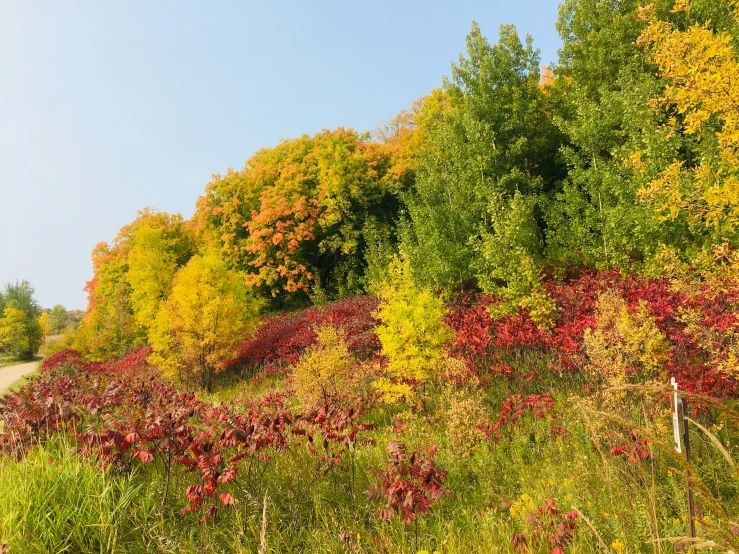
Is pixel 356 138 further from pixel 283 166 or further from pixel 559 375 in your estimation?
pixel 559 375

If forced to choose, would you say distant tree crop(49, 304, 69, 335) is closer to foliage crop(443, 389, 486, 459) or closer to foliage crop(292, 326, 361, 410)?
foliage crop(292, 326, 361, 410)

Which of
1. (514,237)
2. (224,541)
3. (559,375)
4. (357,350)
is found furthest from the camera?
(357,350)

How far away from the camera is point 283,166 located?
27.2m

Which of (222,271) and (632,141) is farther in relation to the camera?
(222,271)

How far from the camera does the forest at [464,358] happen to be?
3.53 metres

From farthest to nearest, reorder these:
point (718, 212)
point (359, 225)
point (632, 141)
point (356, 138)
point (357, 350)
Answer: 1. point (356, 138)
2. point (359, 225)
3. point (357, 350)
4. point (632, 141)
5. point (718, 212)

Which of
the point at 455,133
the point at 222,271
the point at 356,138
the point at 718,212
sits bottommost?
the point at 718,212

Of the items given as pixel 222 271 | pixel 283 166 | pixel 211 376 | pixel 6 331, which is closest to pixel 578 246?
pixel 222 271

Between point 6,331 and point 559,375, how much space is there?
5520 centimetres

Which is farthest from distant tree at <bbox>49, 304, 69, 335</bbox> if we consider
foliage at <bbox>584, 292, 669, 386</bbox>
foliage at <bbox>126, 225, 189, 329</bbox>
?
foliage at <bbox>584, 292, 669, 386</bbox>

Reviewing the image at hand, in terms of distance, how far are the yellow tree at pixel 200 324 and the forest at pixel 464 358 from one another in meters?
0.10

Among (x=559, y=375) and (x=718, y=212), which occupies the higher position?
(x=718, y=212)

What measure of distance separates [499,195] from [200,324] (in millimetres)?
10311

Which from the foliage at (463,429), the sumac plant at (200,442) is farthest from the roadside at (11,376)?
the foliage at (463,429)
